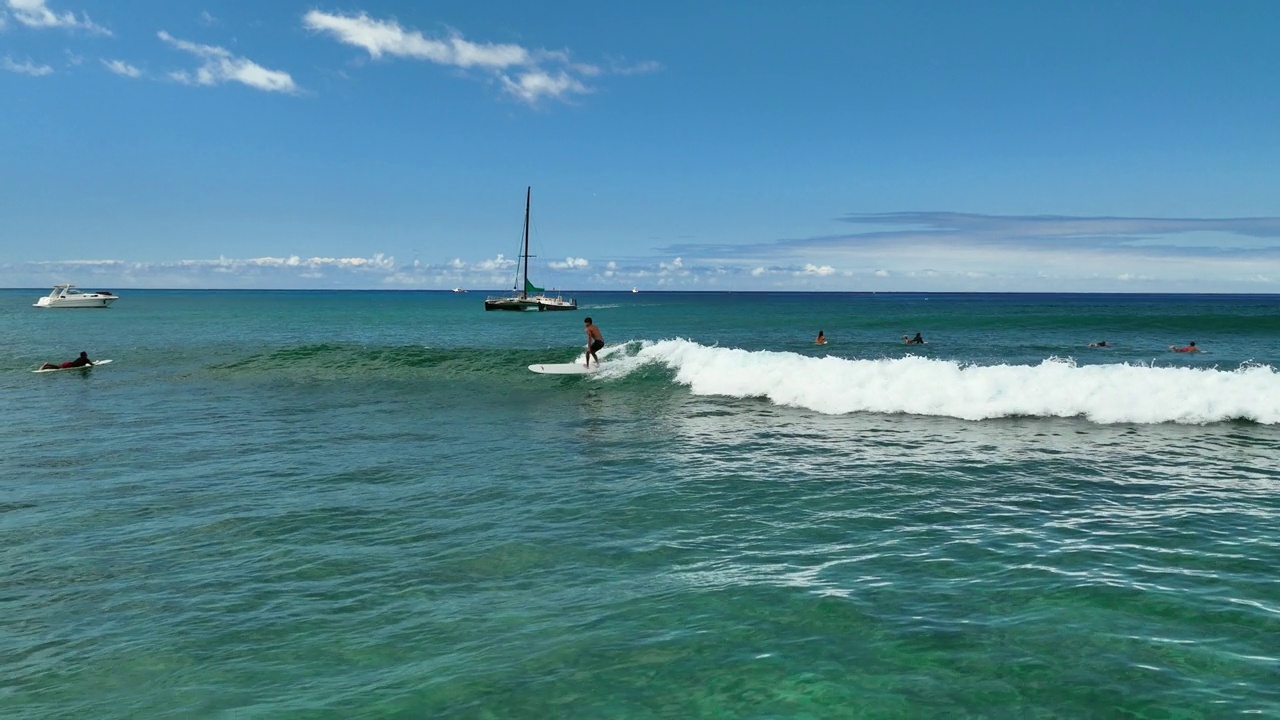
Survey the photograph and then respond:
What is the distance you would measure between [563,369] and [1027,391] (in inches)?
662

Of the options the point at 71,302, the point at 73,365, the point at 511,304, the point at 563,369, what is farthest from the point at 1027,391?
the point at 71,302

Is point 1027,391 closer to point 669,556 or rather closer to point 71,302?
point 669,556

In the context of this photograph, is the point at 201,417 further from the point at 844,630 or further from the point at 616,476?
the point at 844,630

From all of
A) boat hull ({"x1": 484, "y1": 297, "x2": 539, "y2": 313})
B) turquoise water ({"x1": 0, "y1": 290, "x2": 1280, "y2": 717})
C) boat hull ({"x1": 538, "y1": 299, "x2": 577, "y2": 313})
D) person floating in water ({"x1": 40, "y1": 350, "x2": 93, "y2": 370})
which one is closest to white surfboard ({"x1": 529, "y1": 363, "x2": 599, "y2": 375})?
turquoise water ({"x1": 0, "y1": 290, "x2": 1280, "y2": 717})

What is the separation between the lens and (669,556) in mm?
9359

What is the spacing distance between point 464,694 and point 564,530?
4.28 m

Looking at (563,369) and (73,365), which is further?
(73,365)

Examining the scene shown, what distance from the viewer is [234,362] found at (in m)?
36.2

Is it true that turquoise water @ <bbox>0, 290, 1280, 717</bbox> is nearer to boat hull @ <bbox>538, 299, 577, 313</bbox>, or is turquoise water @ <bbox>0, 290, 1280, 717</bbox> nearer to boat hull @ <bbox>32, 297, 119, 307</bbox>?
boat hull @ <bbox>538, 299, 577, 313</bbox>

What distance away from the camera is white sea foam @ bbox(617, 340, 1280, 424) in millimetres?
18844

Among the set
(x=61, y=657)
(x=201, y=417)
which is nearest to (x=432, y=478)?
(x=61, y=657)

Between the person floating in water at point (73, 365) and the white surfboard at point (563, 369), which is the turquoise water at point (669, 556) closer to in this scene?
the white surfboard at point (563, 369)

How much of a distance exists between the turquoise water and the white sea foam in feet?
0.35

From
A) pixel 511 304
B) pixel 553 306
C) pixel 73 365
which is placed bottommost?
pixel 73 365
